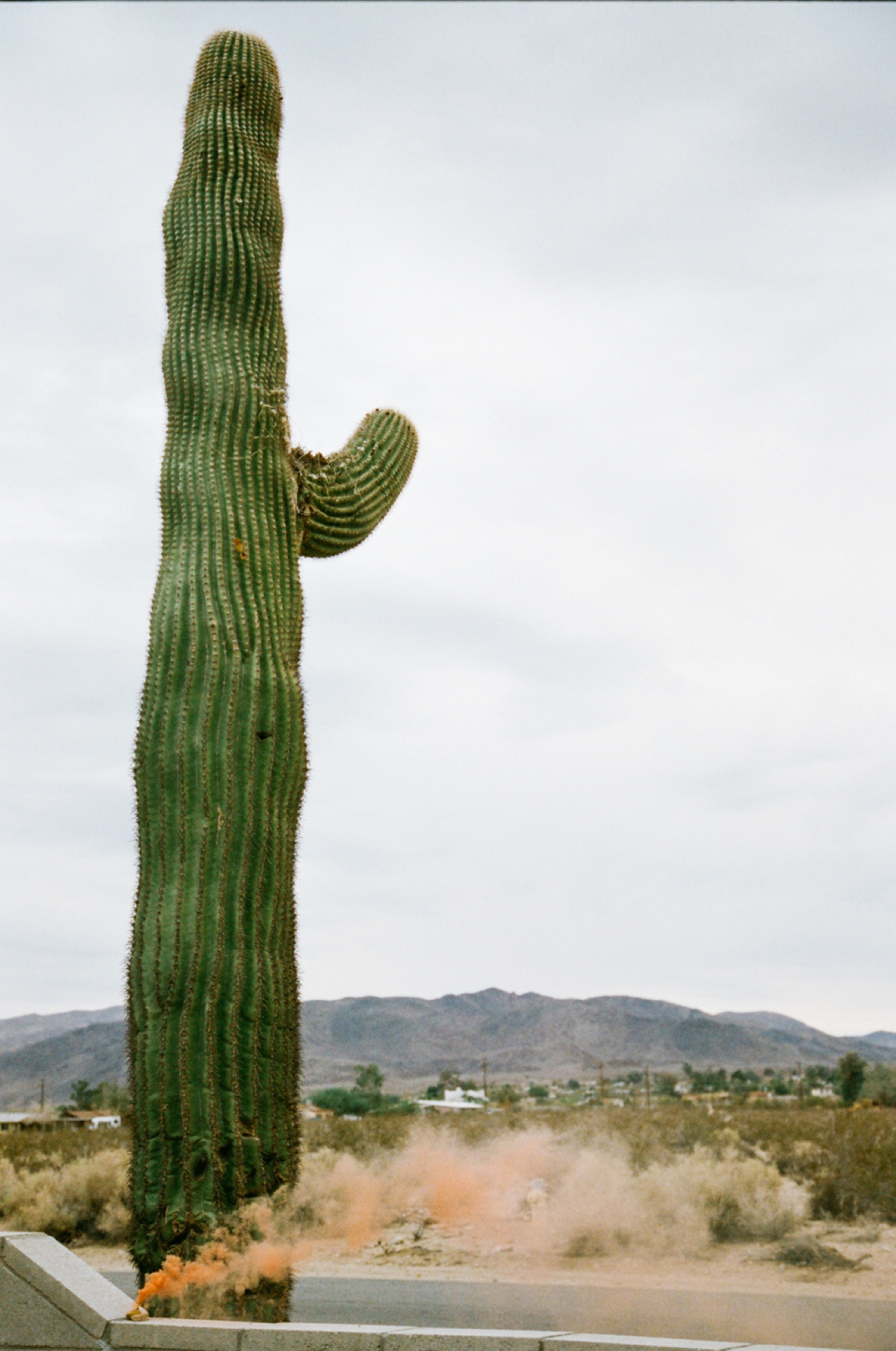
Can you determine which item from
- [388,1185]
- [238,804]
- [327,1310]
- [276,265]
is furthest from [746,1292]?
[276,265]

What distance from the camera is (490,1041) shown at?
10575 centimetres

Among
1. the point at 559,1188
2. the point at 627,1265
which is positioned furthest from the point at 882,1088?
the point at 627,1265

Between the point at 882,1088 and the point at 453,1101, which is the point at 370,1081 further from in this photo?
the point at 882,1088

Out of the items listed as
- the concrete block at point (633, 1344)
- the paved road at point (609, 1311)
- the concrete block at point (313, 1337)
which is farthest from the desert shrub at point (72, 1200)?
the concrete block at point (633, 1344)

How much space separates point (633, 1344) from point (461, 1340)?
2.12 ft

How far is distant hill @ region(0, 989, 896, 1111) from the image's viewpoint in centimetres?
8294

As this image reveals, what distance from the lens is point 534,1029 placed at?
10700 cm

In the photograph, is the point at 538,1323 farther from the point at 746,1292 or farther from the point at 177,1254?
the point at 177,1254

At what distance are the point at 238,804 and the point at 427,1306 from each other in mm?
5398

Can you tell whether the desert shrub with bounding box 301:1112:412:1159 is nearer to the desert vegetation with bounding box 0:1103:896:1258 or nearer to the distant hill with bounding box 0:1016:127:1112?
the desert vegetation with bounding box 0:1103:896:1258

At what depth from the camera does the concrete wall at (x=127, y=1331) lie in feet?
14.2

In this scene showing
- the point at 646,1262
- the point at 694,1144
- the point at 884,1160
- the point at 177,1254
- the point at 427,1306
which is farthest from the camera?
the point at 694,1144

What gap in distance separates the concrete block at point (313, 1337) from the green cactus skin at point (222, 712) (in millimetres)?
925

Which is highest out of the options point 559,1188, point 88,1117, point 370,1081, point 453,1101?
point 559,1188
